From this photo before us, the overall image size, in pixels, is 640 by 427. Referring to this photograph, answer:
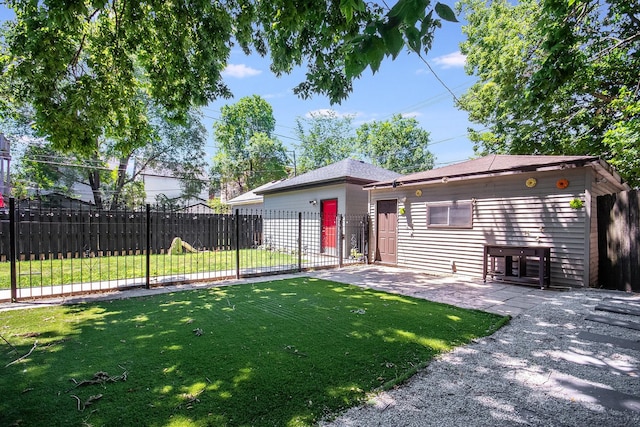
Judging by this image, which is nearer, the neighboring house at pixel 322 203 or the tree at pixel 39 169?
the neighboring house at pixel 322 203

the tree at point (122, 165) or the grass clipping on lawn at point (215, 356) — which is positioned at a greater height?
the tree at point (122, 165)

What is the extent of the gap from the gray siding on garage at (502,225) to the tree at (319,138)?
23.6 meters

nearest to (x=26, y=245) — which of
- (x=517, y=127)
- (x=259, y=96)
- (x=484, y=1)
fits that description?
(x=517, y=127)

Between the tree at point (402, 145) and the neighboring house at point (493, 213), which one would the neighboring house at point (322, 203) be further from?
the tree at point (402, 145)

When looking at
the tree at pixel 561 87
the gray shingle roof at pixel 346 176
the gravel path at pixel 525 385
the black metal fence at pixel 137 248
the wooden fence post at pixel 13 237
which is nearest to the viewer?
the gravel path at pixel 525 385

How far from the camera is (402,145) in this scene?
109 ft

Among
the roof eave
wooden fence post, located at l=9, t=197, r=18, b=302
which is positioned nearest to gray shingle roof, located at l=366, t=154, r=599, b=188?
the roof eave

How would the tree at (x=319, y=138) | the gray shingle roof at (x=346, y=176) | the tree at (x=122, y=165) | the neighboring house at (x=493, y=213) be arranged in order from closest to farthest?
the neighboring house at (x=493, y=213)
the gray shingle roof at (x=346, y=176)
the tree at (x=122, y=165)
the tree at (x=319, y=138)

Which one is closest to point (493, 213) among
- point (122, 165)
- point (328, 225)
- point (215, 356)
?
point (328, 225)

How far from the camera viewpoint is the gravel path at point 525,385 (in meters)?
2.07

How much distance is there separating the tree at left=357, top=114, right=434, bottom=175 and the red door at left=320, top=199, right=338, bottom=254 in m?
22.3

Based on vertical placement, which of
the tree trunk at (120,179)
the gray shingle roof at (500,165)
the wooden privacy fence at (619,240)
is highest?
the tree trunk at (120,179)

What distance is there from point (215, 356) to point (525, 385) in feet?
9.37

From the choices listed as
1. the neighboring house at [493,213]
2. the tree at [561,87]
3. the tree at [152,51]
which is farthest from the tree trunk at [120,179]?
the tree at [561,87]
